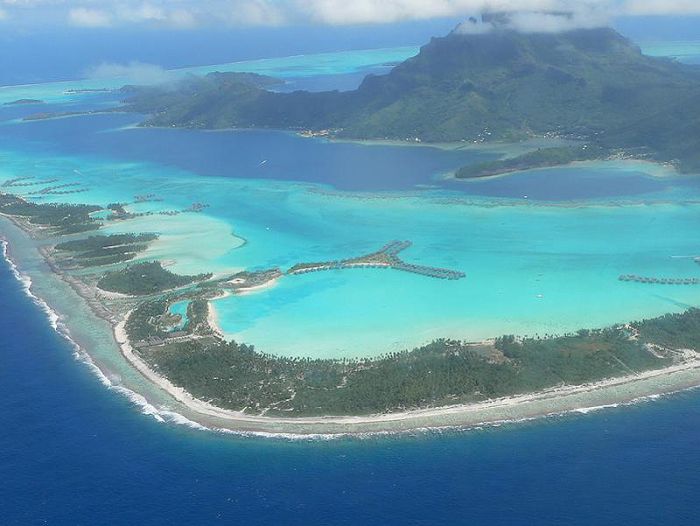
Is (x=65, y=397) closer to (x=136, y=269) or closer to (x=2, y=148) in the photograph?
(x=136, y=269)

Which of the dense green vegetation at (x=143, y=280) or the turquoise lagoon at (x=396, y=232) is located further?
the dense green vegetation at (x=143, y=280)

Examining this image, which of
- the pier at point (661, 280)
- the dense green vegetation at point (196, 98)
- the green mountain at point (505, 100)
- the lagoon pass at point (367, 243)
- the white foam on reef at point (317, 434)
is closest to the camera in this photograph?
the white foam on reef at point (317, 434)

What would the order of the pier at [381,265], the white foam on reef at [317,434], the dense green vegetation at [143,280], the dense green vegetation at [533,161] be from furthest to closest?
1. the dense green vegetation at [533,161]
2. the dense green vegetation at [143,280]
3. the pier at [381,265]
4. the white foam on reef at [317,434]

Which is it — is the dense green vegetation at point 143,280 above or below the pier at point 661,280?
above

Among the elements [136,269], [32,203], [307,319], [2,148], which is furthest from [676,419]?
[2,148]

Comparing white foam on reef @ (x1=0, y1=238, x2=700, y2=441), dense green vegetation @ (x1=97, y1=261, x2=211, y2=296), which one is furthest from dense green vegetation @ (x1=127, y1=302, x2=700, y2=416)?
dense green vegetation @ (x1=97, y1=261, x2=211, y2=296)

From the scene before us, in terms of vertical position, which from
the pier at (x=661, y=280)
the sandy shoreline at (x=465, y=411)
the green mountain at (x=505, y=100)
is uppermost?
the green mountain at (x=505, y=100)

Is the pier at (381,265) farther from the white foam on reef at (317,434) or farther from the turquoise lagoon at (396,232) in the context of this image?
the white foam on reef at (317,434)

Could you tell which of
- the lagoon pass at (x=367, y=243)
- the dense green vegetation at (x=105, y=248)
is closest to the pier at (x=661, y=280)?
the lagoon pass at (x=367, y=243)
